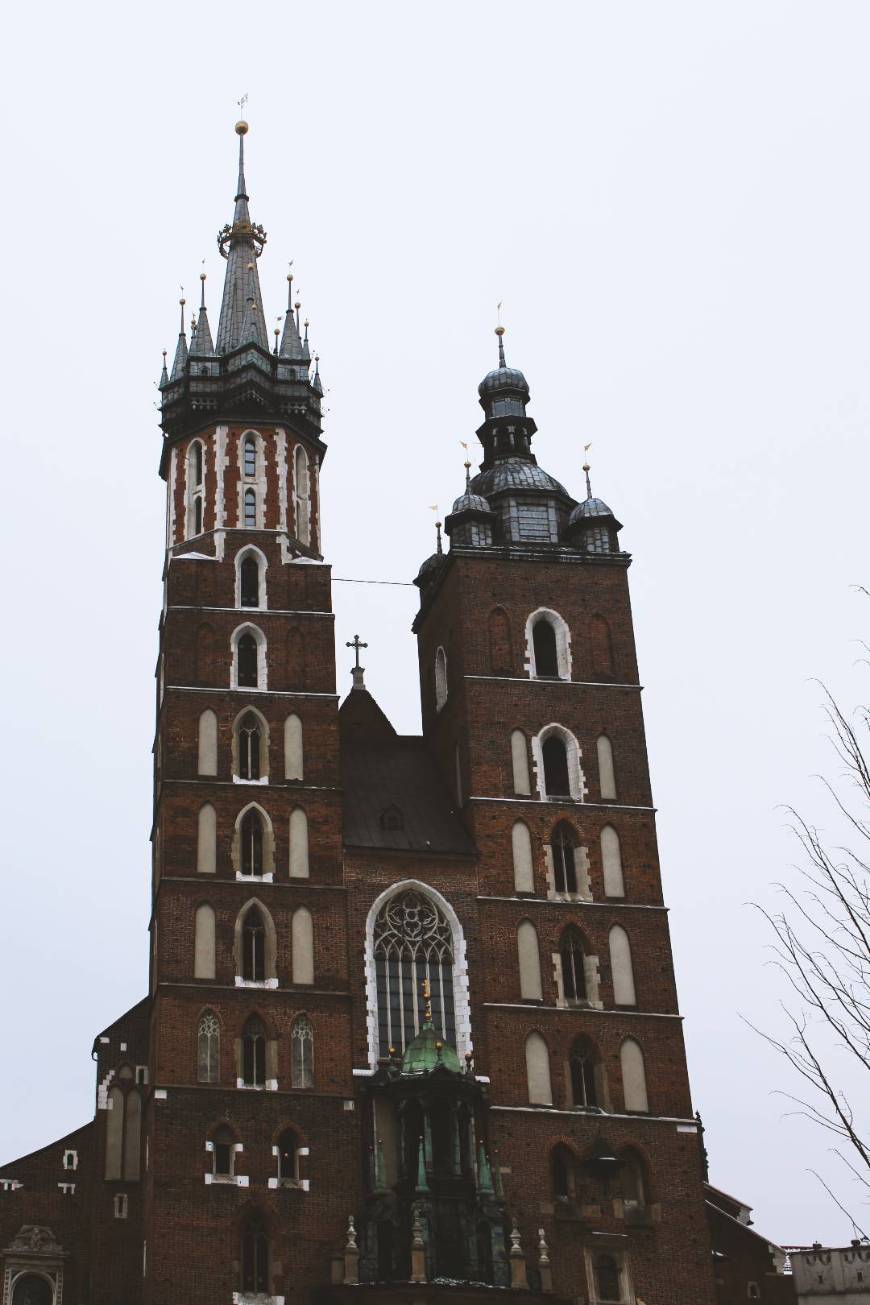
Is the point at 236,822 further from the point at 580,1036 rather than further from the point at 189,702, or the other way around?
the point at 580,1036

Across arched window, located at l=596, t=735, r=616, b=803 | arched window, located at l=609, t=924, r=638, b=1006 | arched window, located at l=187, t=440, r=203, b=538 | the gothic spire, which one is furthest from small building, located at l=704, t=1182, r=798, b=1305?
the gothic spire

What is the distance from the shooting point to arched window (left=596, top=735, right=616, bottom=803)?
171ft

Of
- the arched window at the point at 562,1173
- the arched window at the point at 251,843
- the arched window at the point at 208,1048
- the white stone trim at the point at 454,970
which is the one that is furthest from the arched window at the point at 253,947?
the arched window at the point at 562,1173

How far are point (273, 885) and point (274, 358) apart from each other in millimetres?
17086

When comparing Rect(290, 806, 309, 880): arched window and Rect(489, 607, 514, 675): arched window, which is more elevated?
Rect(489, 607, 514, 675): arched window

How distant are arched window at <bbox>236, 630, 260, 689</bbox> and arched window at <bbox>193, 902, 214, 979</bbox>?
666 cm

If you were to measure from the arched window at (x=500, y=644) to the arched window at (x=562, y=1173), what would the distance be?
13.4 metres

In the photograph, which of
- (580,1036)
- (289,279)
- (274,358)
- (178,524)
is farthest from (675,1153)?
(289,279)

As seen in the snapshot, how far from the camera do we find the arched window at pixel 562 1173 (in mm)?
46656

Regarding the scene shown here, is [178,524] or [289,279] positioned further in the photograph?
[289,279]

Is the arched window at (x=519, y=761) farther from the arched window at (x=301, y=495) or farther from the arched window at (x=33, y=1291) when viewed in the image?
the arched window at (x=33, y=1291)

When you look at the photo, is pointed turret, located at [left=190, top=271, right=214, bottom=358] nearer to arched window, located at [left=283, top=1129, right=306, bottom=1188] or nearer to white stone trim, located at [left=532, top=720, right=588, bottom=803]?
white stone trim, located at [left=532, top=720, right=588, bottom=803]

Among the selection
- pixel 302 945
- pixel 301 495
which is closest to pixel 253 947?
pixel 302 945

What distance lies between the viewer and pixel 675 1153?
47750 millimetres
